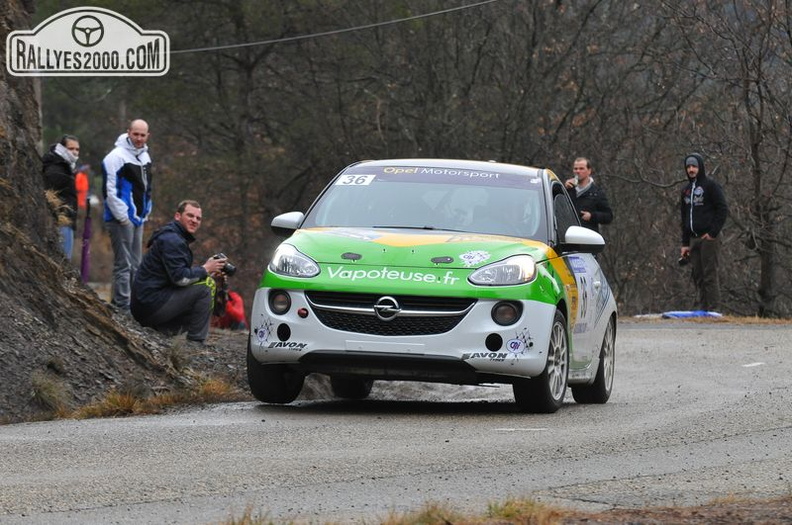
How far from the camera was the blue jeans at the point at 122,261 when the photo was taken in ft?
56.3

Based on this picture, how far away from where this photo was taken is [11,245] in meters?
13.2

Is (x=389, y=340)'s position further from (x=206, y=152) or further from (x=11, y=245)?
(x=206, y=152)

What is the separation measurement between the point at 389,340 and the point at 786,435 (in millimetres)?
2472

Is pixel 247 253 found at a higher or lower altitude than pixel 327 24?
lower

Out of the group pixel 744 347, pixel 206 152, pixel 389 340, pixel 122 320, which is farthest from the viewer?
pixel 206 152

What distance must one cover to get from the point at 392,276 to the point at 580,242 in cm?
165

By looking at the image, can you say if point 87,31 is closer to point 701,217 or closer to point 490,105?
point 490,105

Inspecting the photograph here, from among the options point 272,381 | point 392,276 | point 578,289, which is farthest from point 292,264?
point 578,289

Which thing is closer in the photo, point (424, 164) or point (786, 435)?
point (786, 435)

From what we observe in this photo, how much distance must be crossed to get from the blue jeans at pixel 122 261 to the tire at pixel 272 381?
5.63 meters

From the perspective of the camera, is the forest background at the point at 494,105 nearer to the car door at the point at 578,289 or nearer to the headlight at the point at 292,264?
the car door at the point at 578,289

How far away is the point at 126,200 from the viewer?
17.4 metres

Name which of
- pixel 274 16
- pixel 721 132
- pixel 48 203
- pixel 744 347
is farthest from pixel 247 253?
pixel 48 203

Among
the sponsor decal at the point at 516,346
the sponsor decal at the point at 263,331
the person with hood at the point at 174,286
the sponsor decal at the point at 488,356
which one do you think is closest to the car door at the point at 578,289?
the sponsor decal at the point at 516,346
